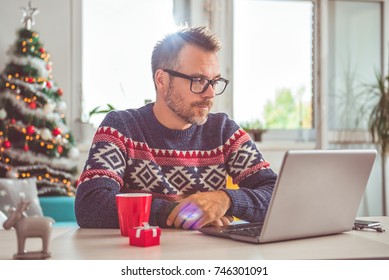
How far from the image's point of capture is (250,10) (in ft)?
14.8

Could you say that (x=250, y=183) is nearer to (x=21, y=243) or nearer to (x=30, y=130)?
(x=21, y=243)

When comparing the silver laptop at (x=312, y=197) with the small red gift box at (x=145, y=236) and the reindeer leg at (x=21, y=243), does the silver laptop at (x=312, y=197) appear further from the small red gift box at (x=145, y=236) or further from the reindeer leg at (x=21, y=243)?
the reindeer leg at (x=21, y=243)

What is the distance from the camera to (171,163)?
170 cm

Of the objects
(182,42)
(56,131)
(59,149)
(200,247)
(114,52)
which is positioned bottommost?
(200,247)

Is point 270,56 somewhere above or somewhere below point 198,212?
above

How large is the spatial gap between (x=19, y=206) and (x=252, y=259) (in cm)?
39

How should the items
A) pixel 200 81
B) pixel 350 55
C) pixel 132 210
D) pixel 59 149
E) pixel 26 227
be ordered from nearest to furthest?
pixel 26 227, pixel 132 210, pixel 200 81, pixel 59 149, pixel 350 55

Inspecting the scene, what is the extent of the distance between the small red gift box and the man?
0.40 meters

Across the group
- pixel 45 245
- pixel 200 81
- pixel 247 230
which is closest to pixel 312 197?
pixel 247 230

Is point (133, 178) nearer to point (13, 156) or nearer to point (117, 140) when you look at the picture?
point (117, 140)

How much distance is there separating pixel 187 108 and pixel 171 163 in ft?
0.57

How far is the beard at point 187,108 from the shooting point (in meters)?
1.65

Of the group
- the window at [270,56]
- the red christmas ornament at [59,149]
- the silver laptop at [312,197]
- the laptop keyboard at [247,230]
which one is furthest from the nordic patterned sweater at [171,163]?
the window at [270,56]

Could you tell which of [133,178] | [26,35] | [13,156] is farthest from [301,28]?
[133,178]
